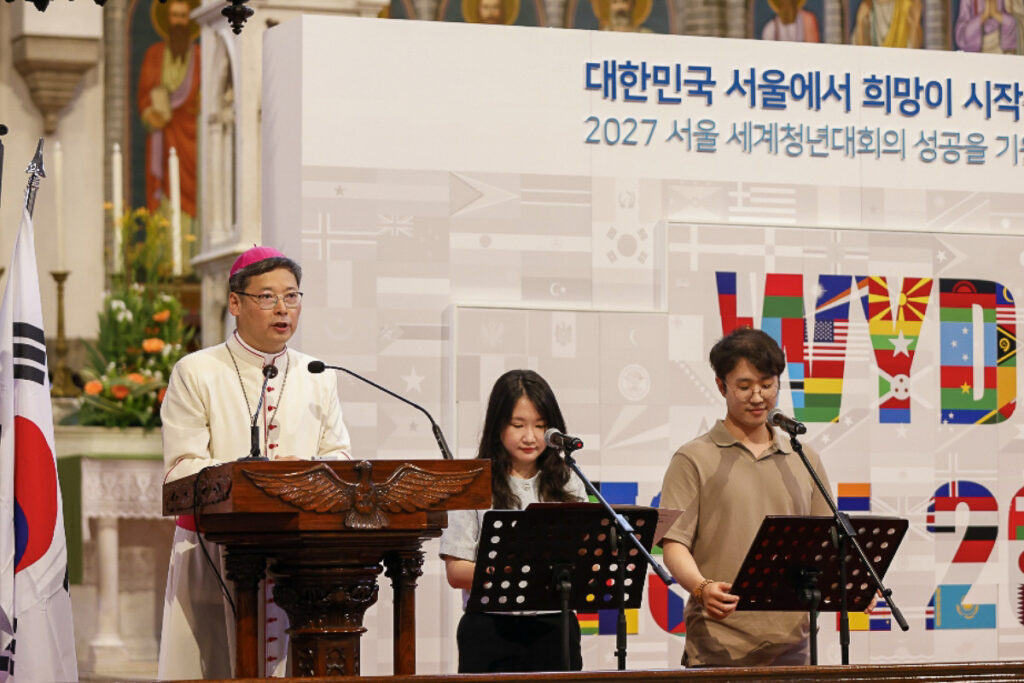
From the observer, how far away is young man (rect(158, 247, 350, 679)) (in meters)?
4.40

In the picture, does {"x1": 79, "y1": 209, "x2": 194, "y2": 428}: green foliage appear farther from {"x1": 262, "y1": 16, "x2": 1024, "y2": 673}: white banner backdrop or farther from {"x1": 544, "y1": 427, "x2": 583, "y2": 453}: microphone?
{"x1": 544, "y1": 427, "x2": 583, "y2": 453}: microphone

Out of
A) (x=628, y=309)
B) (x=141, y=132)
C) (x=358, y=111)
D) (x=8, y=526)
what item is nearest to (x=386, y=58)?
(x=358, y=111)

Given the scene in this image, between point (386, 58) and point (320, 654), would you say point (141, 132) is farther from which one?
point (320, 654)

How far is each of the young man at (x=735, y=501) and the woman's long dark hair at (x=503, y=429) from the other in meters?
0.31

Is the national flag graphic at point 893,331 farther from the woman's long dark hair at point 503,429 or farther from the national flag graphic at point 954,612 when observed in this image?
the woman's long dark hair at point 503,429

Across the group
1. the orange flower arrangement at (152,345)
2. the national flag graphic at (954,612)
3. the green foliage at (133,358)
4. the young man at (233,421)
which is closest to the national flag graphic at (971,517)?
the national flag graphic at (954,612)

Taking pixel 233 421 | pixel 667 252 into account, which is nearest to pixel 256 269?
pixel 233 421

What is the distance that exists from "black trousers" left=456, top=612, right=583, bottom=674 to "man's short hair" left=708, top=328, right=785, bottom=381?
2.76 ft

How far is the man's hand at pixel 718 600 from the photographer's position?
14.5 feet

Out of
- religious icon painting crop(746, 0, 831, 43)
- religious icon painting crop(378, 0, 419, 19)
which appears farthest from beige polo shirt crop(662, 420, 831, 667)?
religious icon painting crop(746, 0, 831, 43)

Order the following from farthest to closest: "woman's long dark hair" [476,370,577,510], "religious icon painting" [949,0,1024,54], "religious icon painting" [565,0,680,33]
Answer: "religious icon painting" [565,0,680,33], "religious icon painting" [949,0,1024,54], "woman's long dark hair" [476,370,577,510]

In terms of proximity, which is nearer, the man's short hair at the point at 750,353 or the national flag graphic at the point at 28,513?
the national flag graphic at the point at 28,513

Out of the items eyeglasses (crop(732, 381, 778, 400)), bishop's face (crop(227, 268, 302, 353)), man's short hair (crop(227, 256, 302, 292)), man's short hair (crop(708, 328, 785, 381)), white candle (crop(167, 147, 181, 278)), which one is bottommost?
eyeglasses (crop(732, 381, 778, 400))

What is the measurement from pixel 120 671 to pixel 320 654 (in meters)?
4.55
